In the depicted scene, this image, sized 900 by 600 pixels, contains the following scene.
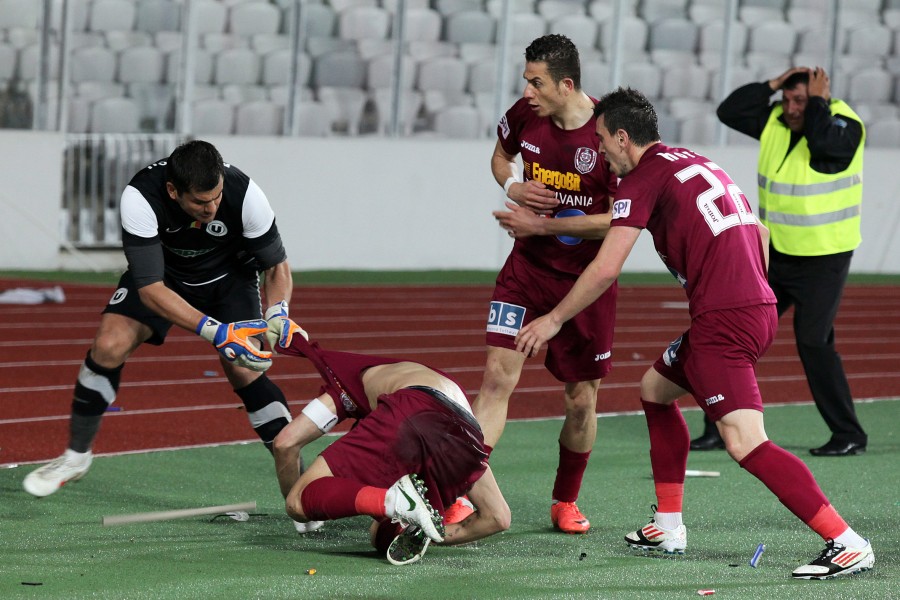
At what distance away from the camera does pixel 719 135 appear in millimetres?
18594

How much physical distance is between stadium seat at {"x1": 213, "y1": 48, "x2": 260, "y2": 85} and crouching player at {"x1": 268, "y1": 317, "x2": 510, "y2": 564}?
497 inches

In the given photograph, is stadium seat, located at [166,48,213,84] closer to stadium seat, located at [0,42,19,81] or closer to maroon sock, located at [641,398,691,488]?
stadium seat, located at [0,42,19,81]

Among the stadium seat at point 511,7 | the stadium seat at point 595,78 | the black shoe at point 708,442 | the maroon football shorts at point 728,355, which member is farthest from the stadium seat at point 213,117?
the maroon football shorts at point 728,355

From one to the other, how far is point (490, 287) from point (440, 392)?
1040cm

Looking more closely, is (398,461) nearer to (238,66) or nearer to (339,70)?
(238,66)

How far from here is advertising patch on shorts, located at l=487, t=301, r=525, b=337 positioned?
539 cm

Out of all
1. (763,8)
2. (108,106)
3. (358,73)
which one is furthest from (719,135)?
(108,106)

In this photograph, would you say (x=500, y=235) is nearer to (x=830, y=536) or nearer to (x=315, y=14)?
(x=315, y=14)

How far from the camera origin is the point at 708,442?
283 inches

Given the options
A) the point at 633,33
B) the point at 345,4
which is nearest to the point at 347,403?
the point at 345,4

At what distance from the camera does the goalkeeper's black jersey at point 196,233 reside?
5.20 meters

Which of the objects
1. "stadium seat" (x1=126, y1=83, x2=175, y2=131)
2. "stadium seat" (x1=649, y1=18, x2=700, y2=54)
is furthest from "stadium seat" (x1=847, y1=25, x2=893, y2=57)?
"stadium seat" (x1=126, y1=83, x2=175, y2=131)

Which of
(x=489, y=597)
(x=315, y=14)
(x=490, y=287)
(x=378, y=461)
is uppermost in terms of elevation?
(x=315, y=14)

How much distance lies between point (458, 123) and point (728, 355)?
13.3 metres
